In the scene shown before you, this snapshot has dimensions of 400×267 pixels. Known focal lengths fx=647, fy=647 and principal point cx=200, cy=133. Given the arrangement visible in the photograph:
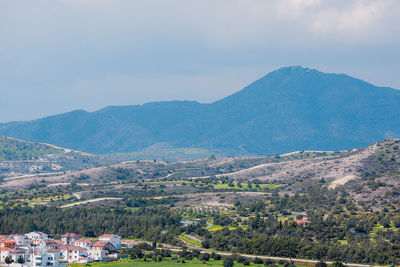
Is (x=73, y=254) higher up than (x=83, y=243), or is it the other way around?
(x=83, y=243)

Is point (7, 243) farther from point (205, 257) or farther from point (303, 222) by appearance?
point (303, 222)

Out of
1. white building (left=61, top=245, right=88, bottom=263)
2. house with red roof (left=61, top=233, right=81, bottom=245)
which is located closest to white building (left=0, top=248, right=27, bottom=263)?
white building (left=61, top=245, right=88, bottom=263)

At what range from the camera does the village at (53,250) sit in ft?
365

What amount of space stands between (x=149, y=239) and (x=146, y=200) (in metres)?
61.2

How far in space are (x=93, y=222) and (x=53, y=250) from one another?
39.9 m

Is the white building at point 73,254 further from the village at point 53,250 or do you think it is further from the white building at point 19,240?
the white building at point 19,240

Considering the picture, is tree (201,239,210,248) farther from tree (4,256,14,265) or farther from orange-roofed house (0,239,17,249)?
tree (4,256,14,265)

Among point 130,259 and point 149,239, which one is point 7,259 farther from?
point 149,239

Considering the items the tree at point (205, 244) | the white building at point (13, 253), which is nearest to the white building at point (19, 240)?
the white building at point (13, 253)

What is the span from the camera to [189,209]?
602ft

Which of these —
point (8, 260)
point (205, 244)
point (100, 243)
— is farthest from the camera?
point (205, 244)

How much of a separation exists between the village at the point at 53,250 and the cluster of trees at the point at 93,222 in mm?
12910

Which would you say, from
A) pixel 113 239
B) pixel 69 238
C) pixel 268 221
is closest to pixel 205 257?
pixel 113 239

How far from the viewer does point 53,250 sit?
370ft
